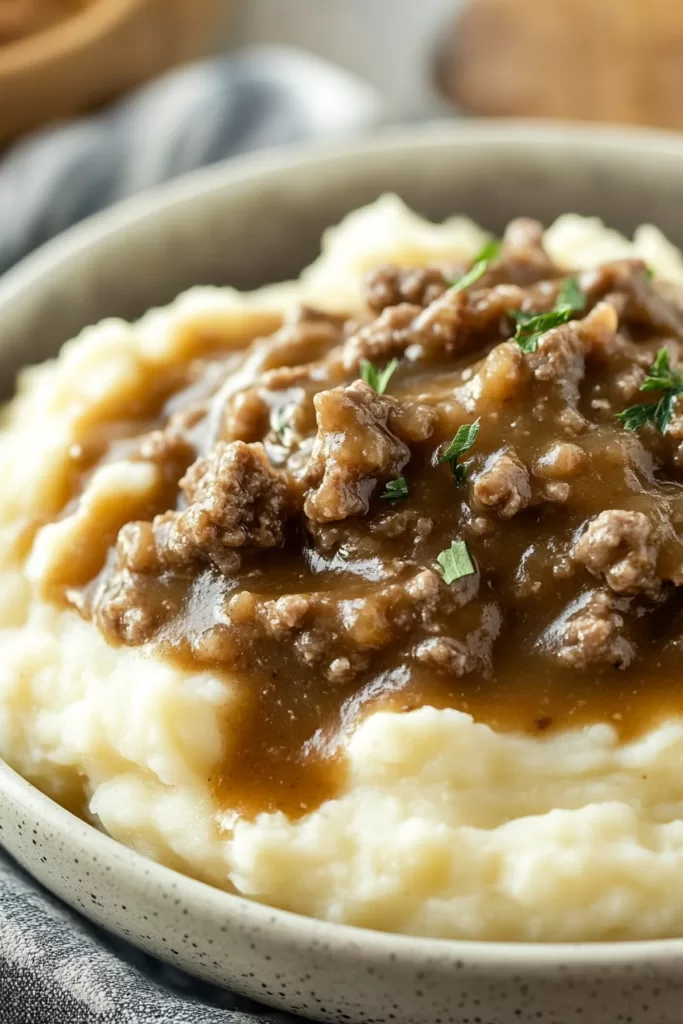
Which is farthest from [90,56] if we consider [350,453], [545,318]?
[350,453]

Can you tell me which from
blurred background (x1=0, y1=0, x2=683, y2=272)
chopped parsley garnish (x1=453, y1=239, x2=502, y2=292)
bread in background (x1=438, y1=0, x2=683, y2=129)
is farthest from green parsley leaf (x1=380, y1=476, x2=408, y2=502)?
bread in background (x1=438, y1=0, x2=683, y2=129)

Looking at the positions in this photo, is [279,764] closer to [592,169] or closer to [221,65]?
[592,169]

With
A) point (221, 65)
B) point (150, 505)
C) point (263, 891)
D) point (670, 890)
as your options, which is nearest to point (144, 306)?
point (150, 505)

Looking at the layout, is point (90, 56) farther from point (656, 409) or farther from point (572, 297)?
point (656, 409)

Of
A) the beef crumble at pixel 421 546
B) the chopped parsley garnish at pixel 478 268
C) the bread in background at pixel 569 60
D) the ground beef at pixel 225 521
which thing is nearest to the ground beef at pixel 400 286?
the chopped parsley garnish at pixel 478 268

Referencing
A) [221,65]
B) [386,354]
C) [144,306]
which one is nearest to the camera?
[386,354]

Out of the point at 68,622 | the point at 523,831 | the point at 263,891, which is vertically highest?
the point at 68,622
